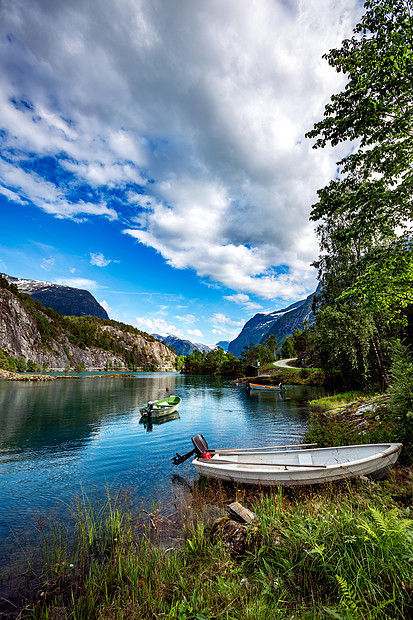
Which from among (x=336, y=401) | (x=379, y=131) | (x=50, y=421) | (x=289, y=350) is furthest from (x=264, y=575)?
(x=289, y=350)

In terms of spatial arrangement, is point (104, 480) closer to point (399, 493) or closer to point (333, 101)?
point (399, 493)

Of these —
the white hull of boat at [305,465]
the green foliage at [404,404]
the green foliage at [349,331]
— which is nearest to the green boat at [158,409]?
the white hull of boat at [305,465]

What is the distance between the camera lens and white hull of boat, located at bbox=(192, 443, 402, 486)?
8664 millimetres

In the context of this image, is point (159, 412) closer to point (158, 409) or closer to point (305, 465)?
point (158, 409)

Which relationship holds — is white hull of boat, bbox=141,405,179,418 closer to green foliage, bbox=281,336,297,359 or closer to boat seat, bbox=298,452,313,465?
boat seat, bbox=298,452,313,465

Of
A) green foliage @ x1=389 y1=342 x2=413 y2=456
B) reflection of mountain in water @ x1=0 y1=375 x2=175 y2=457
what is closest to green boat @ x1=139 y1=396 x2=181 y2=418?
reflection of mountain in water @ x1=0 y1=375 x2=175 y2=457

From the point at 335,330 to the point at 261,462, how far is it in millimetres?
15320

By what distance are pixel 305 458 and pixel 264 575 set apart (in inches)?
314

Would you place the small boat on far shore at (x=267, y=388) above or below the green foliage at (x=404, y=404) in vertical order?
below

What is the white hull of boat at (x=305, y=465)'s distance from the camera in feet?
28.4

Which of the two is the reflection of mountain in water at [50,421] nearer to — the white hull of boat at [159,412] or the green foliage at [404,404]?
the white hull of boat at [159,412]

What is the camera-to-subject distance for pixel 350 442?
12680 mm

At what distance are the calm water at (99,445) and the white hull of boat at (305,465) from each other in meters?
2.75

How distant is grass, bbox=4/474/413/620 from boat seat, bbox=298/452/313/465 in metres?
4.43
